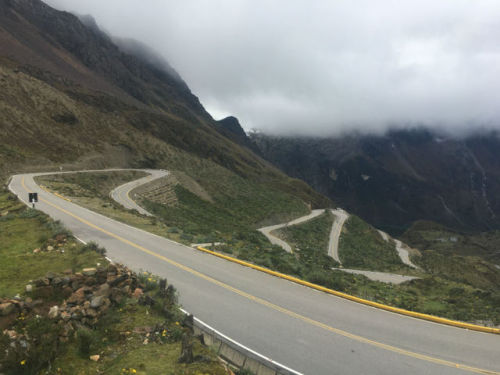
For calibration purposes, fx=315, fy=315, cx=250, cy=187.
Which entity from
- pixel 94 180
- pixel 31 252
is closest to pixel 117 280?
pixel 31 252

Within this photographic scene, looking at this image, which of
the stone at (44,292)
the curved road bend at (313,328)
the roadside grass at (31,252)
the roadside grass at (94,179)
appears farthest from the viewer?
the roadside grass at (94,179)

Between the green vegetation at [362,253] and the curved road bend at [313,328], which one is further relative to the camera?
the green vegetation at [362,253]

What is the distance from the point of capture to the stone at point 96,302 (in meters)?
8.51

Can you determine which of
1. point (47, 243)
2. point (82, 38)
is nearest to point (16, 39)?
point (82, 38)

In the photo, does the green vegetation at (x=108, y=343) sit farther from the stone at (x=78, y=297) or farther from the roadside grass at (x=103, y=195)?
the roadside grass at (x=103, y=195)

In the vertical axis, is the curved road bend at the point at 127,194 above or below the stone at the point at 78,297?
below

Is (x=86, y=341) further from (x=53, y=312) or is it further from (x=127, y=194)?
(x=127, y=194)

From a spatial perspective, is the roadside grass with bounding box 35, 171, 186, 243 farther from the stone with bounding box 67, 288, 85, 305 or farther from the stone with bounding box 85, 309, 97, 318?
the stone with bounding box 85, 309, 97, 318

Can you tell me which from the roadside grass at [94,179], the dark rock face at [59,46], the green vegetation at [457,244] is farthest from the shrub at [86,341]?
the green vegetation at [457,244]

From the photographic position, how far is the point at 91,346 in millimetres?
7398

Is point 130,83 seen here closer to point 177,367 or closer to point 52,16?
point 52,16

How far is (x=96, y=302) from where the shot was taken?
28.1ft

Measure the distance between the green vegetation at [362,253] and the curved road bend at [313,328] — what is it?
27.4m

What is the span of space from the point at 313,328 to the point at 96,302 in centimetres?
657
